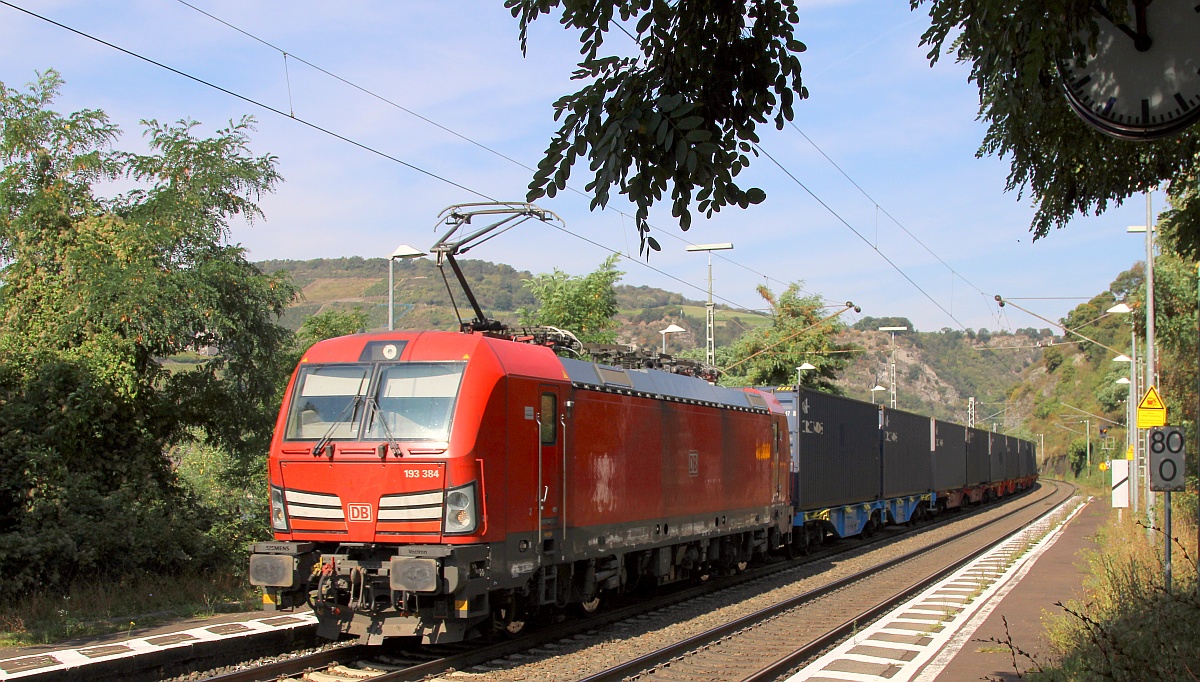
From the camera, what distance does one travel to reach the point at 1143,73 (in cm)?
489

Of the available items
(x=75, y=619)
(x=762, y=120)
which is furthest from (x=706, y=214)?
(x=75, y=619)

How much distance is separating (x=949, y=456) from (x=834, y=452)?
1455 cm

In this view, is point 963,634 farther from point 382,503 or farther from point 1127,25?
point 1127,25

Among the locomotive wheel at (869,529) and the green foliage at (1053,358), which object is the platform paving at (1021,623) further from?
the green foliage at (1053,358)

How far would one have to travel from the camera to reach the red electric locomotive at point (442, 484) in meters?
9.34

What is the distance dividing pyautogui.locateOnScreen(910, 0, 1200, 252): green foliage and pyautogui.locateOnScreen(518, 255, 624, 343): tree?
62.4ft

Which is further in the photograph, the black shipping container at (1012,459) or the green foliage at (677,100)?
the black shipping container at (1012,459)

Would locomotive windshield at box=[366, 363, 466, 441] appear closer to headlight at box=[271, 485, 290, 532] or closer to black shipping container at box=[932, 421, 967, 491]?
headlight at box=[271, 485, 290, 532]

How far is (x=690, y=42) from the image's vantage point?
5887 mm

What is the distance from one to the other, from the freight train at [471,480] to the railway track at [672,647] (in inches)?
13.5

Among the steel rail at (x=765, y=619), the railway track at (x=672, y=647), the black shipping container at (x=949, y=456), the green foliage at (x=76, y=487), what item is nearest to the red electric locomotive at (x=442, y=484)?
the railway track at (x=672, y=647)

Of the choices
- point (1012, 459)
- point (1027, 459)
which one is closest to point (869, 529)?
point (1012, 459)

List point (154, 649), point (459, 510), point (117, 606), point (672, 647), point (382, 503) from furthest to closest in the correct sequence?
1. point (117, 606)
2. point (672, 647)
3. point (382, 503)
4. point (459, 510)
5. point (154, 649)

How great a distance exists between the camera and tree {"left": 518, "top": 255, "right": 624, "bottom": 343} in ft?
92.8
